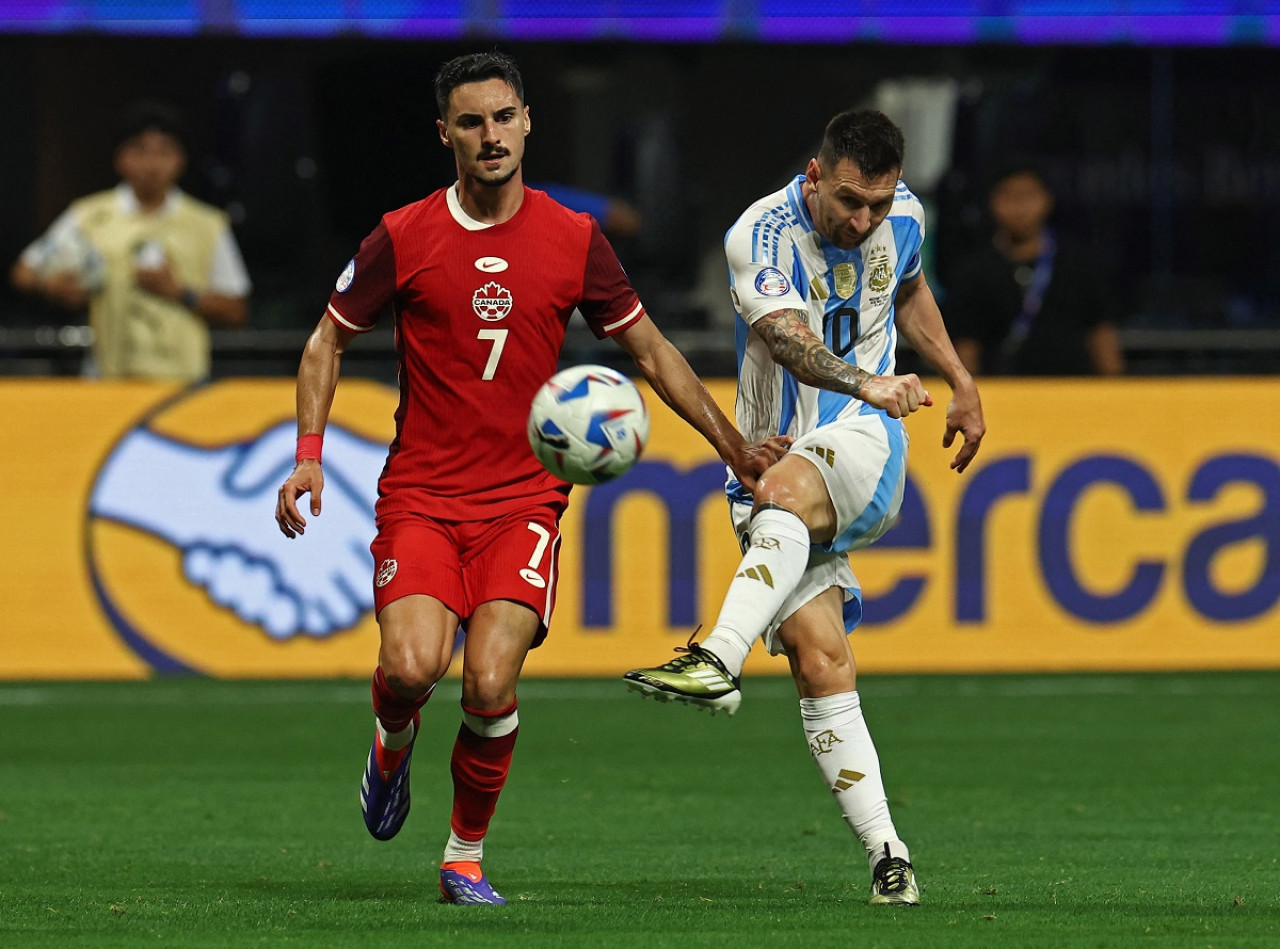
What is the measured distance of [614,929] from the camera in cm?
580

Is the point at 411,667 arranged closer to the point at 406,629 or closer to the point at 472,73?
the point at 406,629

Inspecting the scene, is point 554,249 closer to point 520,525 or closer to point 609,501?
point 520,525

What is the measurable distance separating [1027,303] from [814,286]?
7213mm

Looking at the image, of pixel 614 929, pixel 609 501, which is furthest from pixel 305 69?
pixel 614 929

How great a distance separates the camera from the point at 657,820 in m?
8.39

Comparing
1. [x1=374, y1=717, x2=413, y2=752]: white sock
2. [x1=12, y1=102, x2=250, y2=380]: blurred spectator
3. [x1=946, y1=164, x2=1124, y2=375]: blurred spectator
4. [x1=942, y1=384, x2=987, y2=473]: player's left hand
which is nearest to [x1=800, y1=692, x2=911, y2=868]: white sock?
[x1=942, y1=384, x2=987, y2=473]: player's left hand

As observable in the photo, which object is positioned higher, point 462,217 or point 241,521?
point 462,217

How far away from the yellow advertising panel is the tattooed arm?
20.5ft

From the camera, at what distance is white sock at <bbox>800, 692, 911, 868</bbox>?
253 inches

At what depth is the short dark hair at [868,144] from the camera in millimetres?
6348

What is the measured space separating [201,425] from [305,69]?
575 cm

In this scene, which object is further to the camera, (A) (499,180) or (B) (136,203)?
(B) (136,203)

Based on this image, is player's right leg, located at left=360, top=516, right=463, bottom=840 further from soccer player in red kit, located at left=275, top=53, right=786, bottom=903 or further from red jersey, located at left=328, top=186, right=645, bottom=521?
red jersey, located at left=328, top=186, right=645, bottom=521

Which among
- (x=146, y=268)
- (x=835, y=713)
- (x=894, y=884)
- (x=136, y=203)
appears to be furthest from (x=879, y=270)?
(x=136, y=203)
